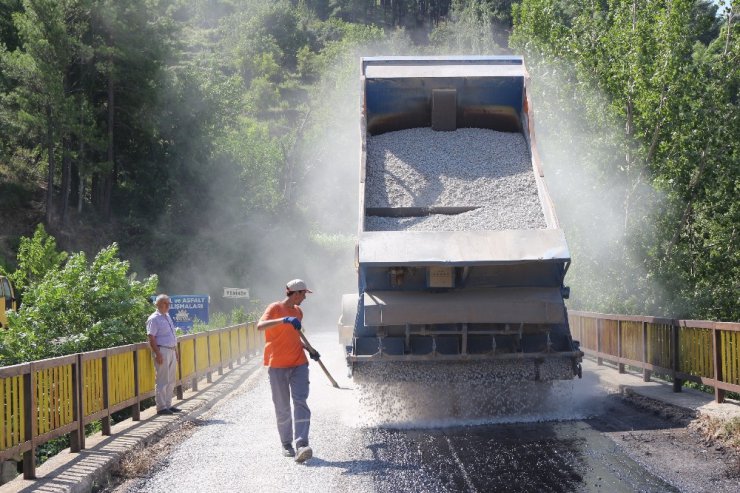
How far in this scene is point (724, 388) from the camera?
9727 mm

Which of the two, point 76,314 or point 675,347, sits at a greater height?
point 76,314

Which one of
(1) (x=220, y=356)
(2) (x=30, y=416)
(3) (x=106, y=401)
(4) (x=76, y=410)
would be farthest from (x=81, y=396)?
(1) (x=220, y=356)

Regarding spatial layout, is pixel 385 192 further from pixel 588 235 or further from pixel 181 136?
pixel 181 136

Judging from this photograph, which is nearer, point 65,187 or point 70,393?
point 70,393

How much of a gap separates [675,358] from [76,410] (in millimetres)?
7402

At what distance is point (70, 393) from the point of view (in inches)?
332

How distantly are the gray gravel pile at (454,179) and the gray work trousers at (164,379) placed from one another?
344 centimetres

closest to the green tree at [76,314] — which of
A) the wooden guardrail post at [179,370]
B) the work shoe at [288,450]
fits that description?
the wooden guardrail post at [179,370]

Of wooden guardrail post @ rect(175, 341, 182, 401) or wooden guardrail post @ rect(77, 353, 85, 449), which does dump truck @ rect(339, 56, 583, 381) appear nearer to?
wooden guardrail post @ rect(77, 353, 85, 449)

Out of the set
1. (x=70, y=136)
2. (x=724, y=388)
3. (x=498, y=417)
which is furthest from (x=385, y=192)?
(x=70, y=136)

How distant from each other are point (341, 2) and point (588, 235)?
143692 mm

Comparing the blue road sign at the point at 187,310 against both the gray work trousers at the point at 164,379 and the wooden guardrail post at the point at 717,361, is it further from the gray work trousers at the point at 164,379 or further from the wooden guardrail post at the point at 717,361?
the wooden guardrail post at the point at 717,361

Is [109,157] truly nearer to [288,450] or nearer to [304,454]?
[288,450]

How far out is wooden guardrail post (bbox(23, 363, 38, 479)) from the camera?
23.7 feet
